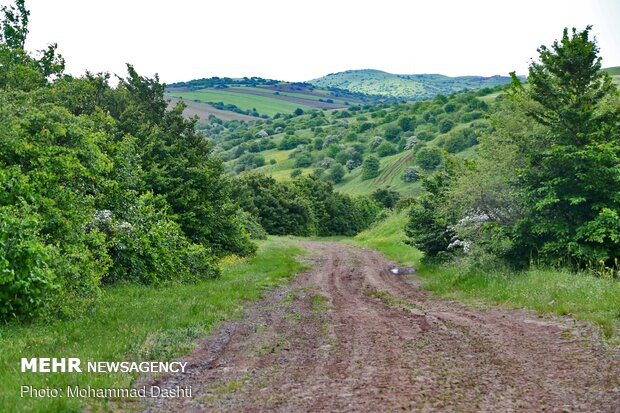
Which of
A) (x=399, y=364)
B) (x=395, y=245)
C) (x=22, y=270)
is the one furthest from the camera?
(x=395, y=245)

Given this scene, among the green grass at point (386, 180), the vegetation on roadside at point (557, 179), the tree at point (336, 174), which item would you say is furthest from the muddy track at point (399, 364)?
the tree at point (336, 174)

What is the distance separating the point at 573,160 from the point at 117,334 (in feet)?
47.9

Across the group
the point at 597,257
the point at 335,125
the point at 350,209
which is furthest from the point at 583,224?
the point at 335,125

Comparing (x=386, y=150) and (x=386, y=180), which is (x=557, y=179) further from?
(x=386, y=150)

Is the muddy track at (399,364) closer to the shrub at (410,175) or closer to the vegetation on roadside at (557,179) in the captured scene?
the vegetation on roadside at (557,179)

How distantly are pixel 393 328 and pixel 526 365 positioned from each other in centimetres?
348

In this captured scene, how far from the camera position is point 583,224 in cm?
1625

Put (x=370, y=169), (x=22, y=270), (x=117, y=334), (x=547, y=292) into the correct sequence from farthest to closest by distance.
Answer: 1. (x=370, y=169)
2. (x=547, y=292)
3. (x=22, y=270)
4. (x=117, y=334)

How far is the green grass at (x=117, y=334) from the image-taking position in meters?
6.80

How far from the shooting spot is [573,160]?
16.1 m

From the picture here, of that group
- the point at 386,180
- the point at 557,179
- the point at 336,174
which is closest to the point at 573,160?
the point at 557,179

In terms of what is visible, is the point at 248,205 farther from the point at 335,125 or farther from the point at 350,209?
the point at 335,125

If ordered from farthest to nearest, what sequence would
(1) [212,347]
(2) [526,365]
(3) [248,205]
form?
(3) [248,205] < (1) [212,347] < (2) [526,365]

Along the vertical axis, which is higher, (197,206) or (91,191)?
(91,191)
